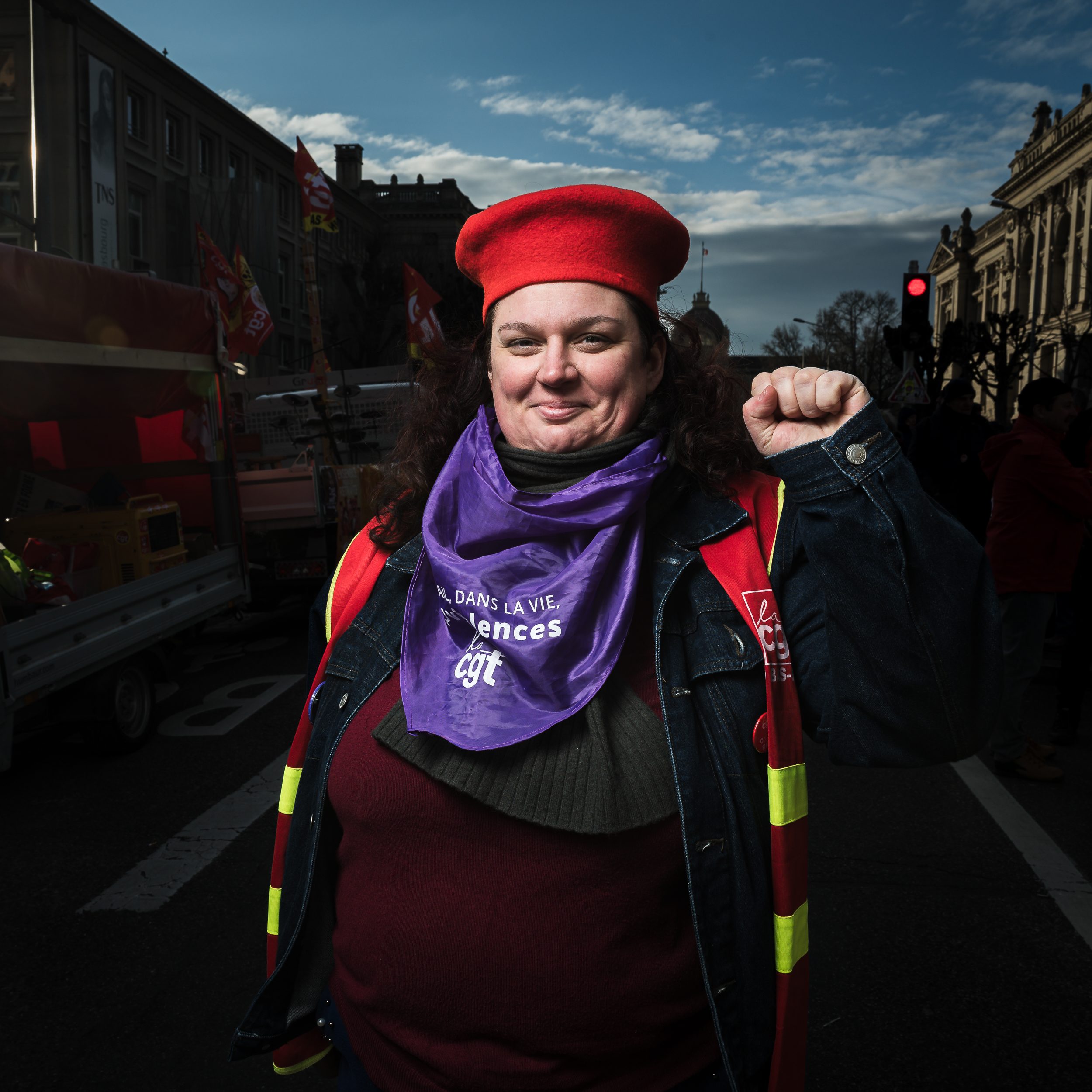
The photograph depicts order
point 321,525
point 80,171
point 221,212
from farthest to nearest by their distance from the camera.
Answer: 1. point 221,212
2. point 80,171
3. point 321,525

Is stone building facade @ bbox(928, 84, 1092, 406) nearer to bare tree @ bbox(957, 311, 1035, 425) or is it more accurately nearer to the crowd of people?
bare tree @ bbox(957, 311, 1035, 425)

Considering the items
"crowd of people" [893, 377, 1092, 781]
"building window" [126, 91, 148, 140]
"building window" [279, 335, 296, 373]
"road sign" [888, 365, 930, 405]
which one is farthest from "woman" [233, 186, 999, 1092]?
"building window" [279, 335, 296, 373]

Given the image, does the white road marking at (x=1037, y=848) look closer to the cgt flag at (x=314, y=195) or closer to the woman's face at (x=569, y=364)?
the woman's face at (x=569, y=364)

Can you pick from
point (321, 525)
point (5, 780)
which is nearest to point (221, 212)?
point (321, 525)

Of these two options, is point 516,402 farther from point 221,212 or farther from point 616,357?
point 221,212

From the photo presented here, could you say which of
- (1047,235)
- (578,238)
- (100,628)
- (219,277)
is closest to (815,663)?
(578,238)

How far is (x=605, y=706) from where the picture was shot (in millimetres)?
1434

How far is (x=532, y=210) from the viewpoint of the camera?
154cm

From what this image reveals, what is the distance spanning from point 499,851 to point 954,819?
3.75 meters

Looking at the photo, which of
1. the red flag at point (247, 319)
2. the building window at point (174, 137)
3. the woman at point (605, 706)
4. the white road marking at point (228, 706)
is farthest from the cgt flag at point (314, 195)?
the building window at point (174, 137)

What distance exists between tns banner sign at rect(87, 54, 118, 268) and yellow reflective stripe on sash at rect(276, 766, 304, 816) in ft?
90.0

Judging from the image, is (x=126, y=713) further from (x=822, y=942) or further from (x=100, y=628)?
(x=822, y=942)

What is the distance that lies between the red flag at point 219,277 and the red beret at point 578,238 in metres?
12.6

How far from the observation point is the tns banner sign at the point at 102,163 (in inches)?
1030
